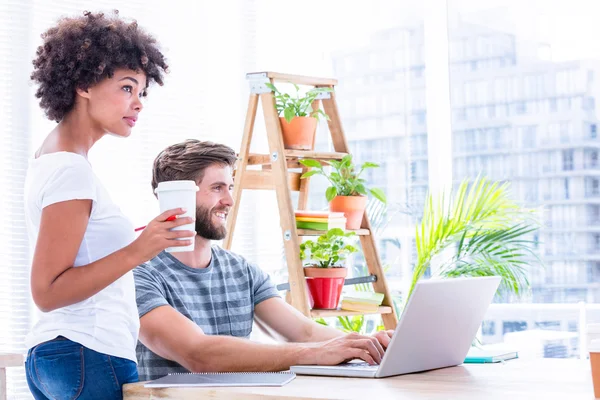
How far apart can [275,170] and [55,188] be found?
1.93 meters

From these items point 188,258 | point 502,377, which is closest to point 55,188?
point 188,258

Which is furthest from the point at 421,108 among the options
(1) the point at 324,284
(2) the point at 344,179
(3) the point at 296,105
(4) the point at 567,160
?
(1) the point at 324,284

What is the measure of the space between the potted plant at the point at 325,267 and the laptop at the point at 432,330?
5.38 ft

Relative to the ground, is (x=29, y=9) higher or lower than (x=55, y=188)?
higher

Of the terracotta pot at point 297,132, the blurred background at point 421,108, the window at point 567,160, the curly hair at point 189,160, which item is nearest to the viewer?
the curly hair at point 189,160

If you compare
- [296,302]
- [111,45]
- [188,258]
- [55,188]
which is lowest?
[296,302]

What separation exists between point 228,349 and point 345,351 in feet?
0.90

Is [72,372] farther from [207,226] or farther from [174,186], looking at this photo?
[207,226]

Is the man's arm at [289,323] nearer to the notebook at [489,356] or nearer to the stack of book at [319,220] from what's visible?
the notebook at [489,356]

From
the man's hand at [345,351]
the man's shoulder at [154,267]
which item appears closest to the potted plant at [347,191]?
the man's shoulder at [154,267]

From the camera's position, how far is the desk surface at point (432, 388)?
138 cm

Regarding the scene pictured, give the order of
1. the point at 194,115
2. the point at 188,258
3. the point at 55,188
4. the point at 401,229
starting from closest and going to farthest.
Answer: the point at 55,188 < the point at 188,258 < the point at 194,115 < the point at 401,229

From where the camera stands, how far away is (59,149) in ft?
5.44

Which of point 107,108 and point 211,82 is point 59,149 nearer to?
point 107,108
